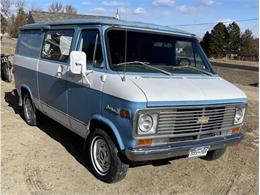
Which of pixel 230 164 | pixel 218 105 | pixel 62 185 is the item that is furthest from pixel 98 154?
pixel 230 164

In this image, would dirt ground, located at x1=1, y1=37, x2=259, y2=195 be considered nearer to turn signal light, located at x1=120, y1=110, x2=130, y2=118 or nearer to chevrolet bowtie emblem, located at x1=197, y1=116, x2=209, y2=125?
chevrolet bowtie emblem, located at x1=197, y1=116, x2=209, y2=125

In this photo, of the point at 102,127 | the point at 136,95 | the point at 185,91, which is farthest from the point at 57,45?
the point at 185,91

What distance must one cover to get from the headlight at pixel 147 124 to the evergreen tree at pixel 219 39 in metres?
60.6

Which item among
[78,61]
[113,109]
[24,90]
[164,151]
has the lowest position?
[24,90]

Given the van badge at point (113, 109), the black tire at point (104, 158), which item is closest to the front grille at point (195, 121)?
the van badge at point (113, 109)

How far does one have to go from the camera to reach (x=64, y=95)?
6.01 meters

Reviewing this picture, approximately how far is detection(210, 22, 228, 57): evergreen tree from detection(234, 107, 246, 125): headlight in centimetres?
5935

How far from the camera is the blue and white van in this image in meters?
4.56

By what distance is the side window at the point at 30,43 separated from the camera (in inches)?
288

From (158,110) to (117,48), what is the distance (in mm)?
1275

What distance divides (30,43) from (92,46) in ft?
9.21

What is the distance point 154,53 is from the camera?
570 cm

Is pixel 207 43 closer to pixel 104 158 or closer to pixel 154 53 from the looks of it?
pixel 154 53

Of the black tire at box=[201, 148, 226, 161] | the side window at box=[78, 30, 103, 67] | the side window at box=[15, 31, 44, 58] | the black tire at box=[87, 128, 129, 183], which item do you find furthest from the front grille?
the side window at box=[15, 31, 44, 58]
